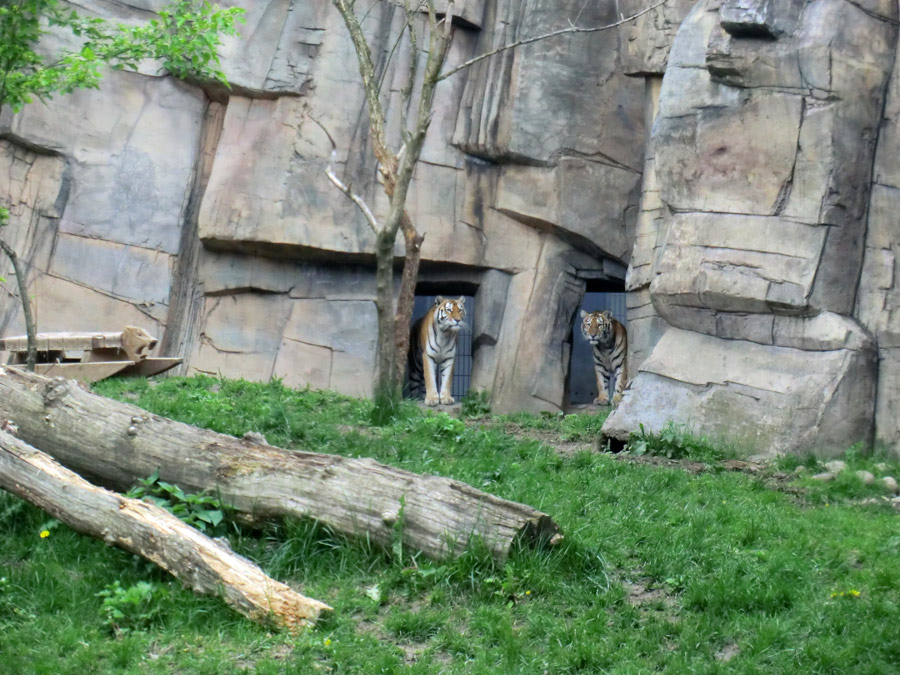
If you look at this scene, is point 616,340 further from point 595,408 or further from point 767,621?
point 767,621

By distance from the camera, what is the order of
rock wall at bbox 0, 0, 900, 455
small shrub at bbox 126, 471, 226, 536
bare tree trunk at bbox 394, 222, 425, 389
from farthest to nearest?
rock wall at bbox 0, 0, 900, 455 < bare tree trunk at bbox 394, 222, 425, 389 < small shrub at bbox 126, 471, 226, 536

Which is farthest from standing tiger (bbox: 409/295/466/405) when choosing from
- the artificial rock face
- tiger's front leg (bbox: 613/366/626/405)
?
the artificial rock face

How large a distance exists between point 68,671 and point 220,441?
5.32 feet

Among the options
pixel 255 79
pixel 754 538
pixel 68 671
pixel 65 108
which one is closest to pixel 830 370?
pixel 754 538

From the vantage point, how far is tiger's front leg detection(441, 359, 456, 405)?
1510 centimetres

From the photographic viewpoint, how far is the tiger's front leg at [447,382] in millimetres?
15102

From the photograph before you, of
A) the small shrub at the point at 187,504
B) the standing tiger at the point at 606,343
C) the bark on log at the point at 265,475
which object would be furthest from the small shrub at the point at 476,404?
the small shrub at the point at 187,504

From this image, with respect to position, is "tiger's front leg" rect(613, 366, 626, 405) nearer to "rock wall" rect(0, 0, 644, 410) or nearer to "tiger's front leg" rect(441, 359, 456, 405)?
"rock wall" rect(0, 0, 644, 410)

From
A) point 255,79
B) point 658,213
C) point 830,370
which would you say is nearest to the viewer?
point 830,370

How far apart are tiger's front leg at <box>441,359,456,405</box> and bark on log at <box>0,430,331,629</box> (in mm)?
9494

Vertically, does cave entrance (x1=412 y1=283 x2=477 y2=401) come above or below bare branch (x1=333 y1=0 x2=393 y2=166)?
below

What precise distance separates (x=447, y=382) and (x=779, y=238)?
7071mm

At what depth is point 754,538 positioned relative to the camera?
20.2 ft

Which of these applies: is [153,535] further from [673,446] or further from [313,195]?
[313,195]
